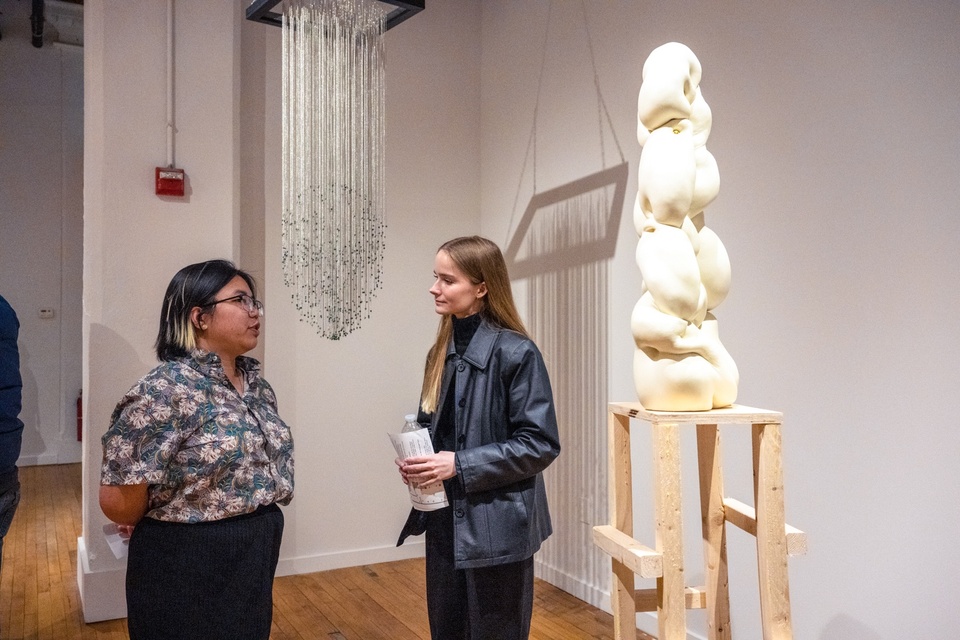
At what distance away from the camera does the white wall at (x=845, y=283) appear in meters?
2.06

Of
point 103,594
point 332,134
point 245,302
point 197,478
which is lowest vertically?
point 103,594

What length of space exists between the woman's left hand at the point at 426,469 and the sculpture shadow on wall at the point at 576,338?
1.66m

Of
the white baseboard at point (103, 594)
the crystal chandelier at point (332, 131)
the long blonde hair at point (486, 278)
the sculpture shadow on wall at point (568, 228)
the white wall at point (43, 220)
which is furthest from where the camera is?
the white wall at point (43, 220)

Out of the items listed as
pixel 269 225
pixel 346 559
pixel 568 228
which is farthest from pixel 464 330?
pixel 346 559

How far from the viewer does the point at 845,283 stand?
2.27 metres

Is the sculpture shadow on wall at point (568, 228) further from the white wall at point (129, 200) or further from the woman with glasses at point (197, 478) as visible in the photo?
the woman with glasses at point (197, 478)

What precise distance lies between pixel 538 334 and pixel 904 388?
190 centimetres

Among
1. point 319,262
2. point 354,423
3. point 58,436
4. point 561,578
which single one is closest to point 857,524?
point 561,578

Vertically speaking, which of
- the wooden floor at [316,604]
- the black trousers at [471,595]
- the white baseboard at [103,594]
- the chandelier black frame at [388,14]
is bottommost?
the wooden floor at [316,604]

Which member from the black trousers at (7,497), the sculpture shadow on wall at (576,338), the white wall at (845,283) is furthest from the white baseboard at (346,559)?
the black trousers at (7,497)

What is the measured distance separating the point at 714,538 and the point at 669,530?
1.24 ft

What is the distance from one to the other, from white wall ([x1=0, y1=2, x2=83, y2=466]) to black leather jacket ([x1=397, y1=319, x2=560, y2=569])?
6.03 metres

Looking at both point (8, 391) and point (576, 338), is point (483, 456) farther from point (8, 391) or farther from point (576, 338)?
point (576, 338)

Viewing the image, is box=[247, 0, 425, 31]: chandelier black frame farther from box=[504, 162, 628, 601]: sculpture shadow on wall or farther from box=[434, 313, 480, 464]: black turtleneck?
box=[434, 313, 480, 464]: black turtleneck
